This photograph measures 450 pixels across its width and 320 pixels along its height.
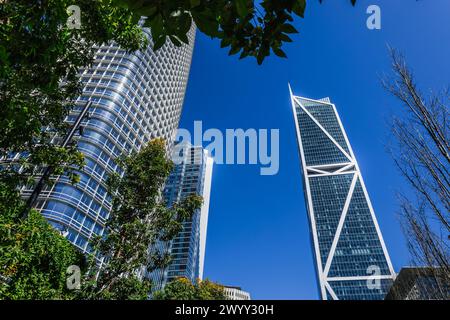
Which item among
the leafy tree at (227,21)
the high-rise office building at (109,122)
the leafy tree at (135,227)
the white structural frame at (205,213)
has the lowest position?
the leafy tree at (227,21)

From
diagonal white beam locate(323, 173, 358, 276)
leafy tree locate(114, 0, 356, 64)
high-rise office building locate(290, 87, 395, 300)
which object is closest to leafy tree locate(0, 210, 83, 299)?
leafy tree locate(114, 0, 356, 64)

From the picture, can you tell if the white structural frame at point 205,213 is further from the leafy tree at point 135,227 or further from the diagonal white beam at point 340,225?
the leafy tree at point 135,227

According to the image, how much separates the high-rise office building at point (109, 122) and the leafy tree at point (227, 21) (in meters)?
28.4

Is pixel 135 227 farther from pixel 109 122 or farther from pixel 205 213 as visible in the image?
pixel 205 213

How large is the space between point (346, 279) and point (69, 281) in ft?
405

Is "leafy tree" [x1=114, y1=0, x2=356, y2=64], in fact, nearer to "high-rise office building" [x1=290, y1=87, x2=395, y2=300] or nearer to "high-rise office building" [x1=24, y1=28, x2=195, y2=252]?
"high-rise office building" [x1=24, y1=28, x2=195, y2=252]

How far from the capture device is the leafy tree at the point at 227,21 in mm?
1598

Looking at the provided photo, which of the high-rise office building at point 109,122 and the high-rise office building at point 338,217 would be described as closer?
the high-rise office building at point 109,122

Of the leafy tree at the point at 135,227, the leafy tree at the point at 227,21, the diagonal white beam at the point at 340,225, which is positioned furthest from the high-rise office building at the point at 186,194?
the leafy tree at the point at 227,21

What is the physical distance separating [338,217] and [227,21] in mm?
138171

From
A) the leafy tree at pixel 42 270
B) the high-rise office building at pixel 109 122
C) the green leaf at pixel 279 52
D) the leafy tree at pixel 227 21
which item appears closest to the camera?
the leafy tree at pixel 227 21

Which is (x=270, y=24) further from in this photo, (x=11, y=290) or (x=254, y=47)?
(x=11, y=290)

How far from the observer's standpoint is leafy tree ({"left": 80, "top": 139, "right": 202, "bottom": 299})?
1048 cm

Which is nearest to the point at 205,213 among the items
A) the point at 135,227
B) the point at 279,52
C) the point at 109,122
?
the point at 109,122
